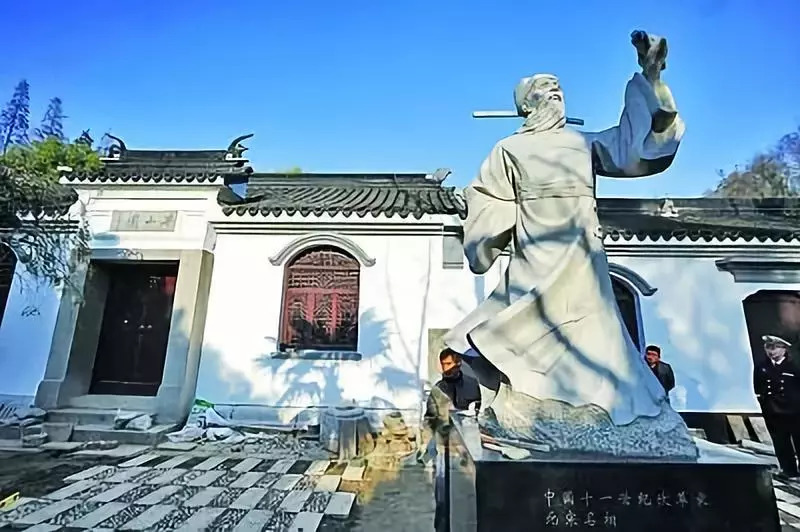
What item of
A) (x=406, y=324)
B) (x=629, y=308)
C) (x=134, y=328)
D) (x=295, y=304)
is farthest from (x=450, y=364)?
(x=134, y=328)

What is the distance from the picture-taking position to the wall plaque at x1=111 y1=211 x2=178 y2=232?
7.25m

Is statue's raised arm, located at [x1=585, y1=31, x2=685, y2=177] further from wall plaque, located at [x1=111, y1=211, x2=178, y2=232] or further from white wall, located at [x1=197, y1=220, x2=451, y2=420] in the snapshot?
wall plaque, located at [x1=111, y1=211, x2=178, y2=232]

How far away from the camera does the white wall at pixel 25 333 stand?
264 inches

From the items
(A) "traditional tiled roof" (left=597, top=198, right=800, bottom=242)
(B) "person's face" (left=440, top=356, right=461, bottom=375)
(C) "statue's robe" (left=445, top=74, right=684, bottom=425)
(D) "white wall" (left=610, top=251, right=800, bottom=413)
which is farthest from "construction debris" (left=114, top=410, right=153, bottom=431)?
(A) "traditional tiled roof" (left=597, top=198, right=800, bottom=242)

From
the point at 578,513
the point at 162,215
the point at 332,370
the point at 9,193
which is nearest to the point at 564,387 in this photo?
the point at 578,513

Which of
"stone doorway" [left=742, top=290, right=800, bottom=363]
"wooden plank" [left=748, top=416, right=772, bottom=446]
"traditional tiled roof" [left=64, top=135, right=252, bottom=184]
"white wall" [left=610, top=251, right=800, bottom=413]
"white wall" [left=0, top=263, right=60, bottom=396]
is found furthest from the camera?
"traditional tiled roof" [left=64, top=135, right=252, bottom=184]

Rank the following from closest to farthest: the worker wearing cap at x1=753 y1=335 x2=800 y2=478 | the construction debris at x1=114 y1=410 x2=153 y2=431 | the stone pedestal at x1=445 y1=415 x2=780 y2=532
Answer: the stone pedestal at x1=445 y1=415 x2=780 y2=532 → the worker wearing cap at x1=753 y1=335 x2=800 y2=478 → the construction debris at x1=114 y1=410 x2=153 y2=431

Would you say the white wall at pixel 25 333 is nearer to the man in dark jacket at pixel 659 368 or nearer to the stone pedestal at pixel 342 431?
the stone pedestal at pixel 342 431

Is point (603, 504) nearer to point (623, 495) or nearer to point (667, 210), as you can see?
point (623, 495)

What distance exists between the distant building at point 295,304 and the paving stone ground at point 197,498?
1.91 metres

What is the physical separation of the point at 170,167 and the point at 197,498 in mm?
7831

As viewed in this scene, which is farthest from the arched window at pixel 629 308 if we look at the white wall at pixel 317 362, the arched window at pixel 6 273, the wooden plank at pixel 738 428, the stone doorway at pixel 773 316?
the arched window at pixel 6 273

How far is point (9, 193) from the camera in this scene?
15.9 ft

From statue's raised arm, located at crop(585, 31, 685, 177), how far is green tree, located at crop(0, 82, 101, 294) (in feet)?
18.7
